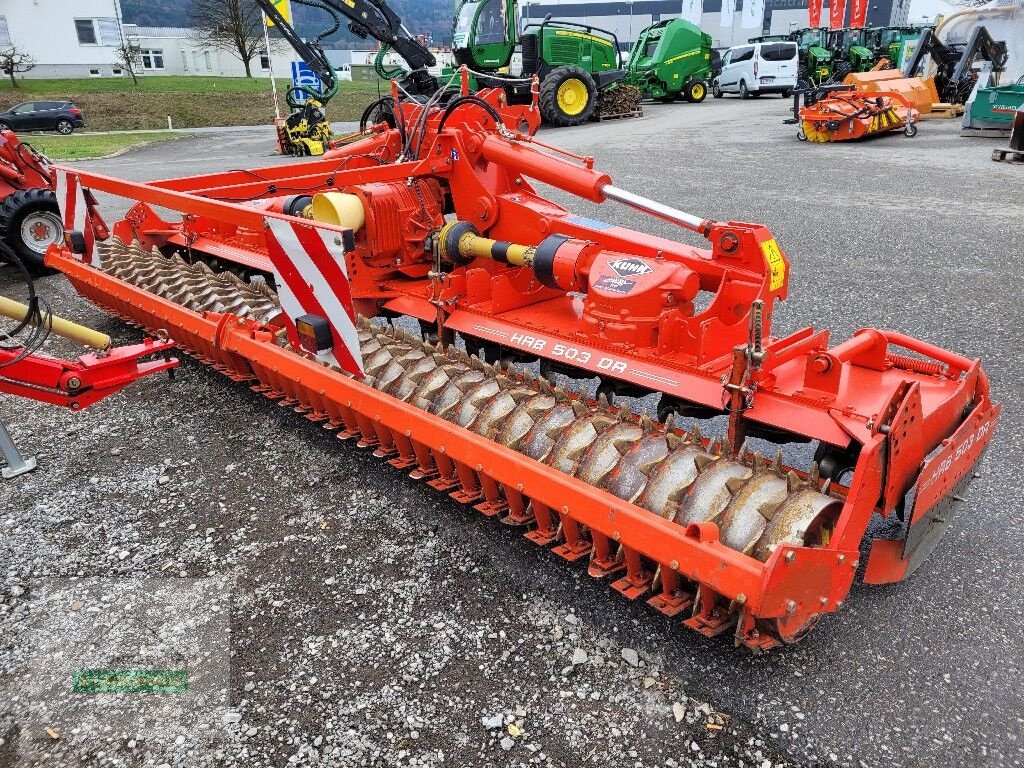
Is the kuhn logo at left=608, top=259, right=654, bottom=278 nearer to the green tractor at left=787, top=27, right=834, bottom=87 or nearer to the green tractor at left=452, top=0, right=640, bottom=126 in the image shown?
the green tractor at left=452, top=0, right=640, bottom=126

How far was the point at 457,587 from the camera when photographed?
2.95 meters

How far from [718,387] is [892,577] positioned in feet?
3.11

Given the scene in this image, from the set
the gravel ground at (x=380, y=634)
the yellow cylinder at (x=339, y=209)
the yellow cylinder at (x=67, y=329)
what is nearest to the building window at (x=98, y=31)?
the gravel ground at (x=380, y=634)

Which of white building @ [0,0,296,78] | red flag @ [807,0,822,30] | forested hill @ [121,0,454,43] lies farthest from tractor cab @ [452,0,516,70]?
forested hill @ [121,0,454,43]

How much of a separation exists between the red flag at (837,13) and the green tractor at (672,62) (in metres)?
5.77

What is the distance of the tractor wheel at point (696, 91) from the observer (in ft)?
83.0

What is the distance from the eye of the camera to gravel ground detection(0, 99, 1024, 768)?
2277 mm

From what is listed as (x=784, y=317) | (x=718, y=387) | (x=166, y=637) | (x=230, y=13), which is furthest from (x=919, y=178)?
(x=230, y=13)

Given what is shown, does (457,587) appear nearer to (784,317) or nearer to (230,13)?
(784,317)

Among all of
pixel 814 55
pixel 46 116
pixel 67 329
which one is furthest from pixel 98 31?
pixel 67 329

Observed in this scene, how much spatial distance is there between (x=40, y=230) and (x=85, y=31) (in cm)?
5450

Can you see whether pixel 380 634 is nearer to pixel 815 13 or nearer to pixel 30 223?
pixel 30 223

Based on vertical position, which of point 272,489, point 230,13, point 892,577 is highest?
point 230,13

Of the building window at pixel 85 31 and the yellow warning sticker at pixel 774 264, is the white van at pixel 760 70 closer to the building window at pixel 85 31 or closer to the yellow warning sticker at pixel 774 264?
the yellow warning sticker at pixel 774 264
